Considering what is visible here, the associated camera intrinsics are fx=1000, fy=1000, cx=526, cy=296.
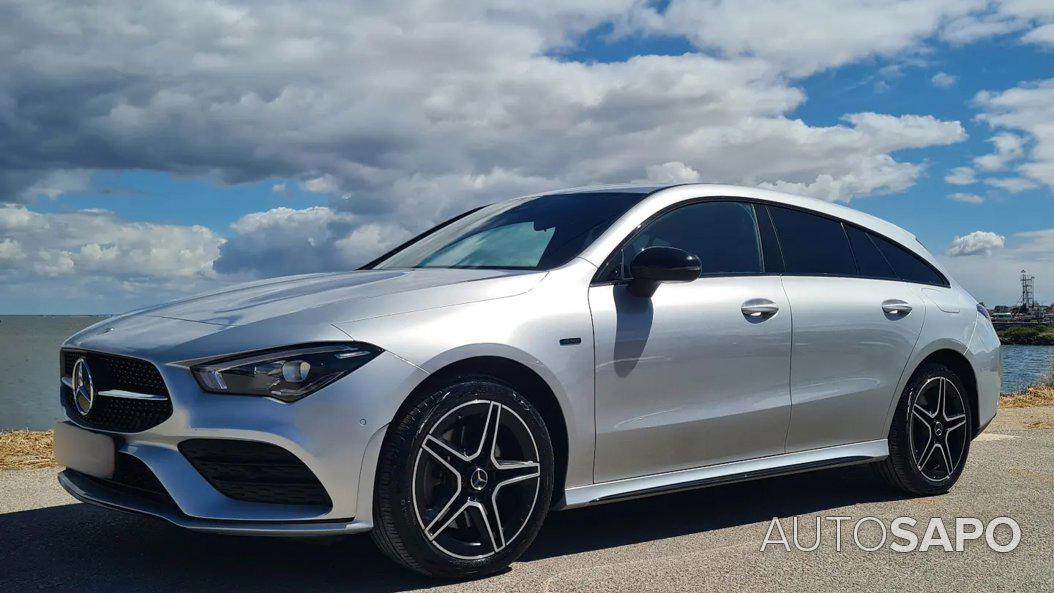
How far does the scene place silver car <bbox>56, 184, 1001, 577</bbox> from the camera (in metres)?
3.59

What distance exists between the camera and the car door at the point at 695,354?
14.1ft

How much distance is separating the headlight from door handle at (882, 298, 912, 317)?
3228 mm

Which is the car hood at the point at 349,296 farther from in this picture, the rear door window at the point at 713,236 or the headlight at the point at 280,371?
the rear door window at the point at 713,236

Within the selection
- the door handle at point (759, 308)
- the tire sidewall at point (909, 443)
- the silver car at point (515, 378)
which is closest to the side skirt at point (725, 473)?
the silver car at point (515, 378)

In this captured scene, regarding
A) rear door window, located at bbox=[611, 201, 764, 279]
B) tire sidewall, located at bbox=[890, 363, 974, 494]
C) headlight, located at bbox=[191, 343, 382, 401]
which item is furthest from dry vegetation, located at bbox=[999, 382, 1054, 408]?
headlight, located at bbox=[191, 343, 382, 401]

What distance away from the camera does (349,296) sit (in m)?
3.90

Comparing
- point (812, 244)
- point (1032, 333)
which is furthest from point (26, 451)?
point (1032, 333)

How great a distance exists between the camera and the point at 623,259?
4.51 meters

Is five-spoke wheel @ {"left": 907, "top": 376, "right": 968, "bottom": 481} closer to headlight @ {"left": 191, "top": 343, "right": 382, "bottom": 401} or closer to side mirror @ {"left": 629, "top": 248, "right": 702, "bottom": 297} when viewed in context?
side mirror @ {"left": 629, "top": 248, "right": 702, "bottom": 297}

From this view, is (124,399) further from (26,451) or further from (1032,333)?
(1032,333)

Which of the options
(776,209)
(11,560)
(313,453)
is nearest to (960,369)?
(776,209)

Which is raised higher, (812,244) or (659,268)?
(812,244)

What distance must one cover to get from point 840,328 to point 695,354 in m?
1.13

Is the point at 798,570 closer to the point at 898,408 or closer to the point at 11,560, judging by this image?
the point at 898,408
